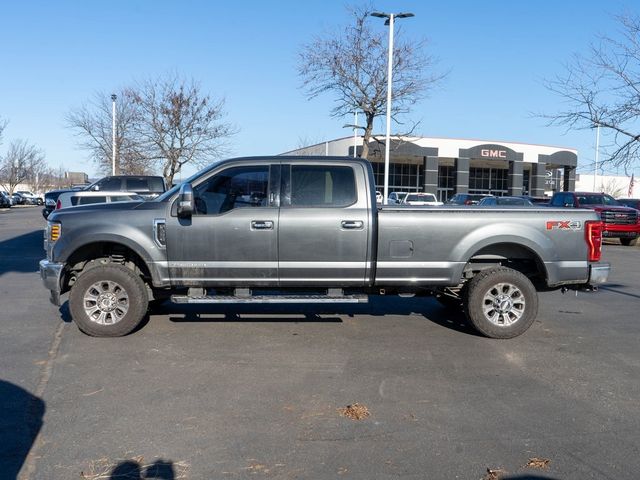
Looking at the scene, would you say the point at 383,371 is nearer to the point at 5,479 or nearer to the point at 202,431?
the point at 202,431

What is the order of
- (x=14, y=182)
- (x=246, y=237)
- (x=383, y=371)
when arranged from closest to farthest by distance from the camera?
(x=383, y=371) < (x=246, y=237) < (x=14, y=182)

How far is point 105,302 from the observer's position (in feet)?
23.7

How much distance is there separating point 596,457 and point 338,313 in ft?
15.7

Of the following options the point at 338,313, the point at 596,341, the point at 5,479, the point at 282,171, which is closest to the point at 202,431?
the point at 5,479

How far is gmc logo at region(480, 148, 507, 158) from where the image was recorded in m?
51.1

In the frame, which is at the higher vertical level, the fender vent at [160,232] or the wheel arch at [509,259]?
the fender vent at [160,232]

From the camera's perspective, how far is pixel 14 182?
73125 mm

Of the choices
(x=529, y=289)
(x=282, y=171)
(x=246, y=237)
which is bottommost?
(x=529, y=289)

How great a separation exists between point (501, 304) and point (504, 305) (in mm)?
36

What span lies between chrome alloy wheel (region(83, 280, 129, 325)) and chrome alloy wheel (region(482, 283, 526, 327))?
13.9 feet

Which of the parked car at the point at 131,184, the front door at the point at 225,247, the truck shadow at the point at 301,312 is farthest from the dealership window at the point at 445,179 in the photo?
the front door at the point at 225,247

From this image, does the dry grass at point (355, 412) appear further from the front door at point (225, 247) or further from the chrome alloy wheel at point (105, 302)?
the chrome alloy wheel at point (105, 302)

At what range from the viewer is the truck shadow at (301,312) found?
8.23 m

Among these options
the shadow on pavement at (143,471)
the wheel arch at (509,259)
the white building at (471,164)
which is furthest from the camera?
the white building at (471,164)
